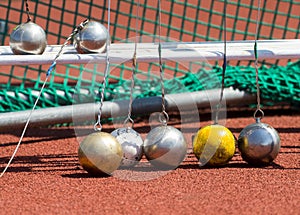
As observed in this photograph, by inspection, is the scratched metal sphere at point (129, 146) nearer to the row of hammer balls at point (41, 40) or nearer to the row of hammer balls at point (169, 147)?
the row of hammer balls at point (169, 147)

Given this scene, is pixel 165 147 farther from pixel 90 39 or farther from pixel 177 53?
pixel 90 39

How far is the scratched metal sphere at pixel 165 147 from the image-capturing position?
189 inches

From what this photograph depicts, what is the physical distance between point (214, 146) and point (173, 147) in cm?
30

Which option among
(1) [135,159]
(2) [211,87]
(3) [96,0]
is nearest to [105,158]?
(1) [135,159]

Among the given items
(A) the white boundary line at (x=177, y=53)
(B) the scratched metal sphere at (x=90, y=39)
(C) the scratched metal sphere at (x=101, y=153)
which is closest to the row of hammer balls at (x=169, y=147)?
(C) the scratched metal sphere at (x=101, y=153)

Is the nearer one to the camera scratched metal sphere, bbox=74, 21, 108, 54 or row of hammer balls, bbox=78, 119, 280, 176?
row of hammer balls, bbox=78, 119, 280, 176

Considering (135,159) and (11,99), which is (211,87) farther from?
(135,159)

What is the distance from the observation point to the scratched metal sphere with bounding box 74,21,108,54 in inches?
217

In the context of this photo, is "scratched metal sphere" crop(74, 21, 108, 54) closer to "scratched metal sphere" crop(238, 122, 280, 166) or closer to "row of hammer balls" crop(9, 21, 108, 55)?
"row of hammer balls" crop(9, 21, 108, 55)

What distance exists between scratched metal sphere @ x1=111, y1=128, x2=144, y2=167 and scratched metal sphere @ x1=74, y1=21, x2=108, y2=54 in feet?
2.58

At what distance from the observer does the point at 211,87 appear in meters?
7.24

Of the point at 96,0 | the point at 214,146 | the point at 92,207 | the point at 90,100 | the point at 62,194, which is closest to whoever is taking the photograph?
the point at 92,207

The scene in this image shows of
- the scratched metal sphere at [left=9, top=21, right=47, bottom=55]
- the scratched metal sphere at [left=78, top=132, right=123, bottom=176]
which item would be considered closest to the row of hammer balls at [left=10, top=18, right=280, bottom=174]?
the scratched metal sphere at [left=78, top=132, right=123, bottom=176]

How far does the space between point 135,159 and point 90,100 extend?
79.9 inches
